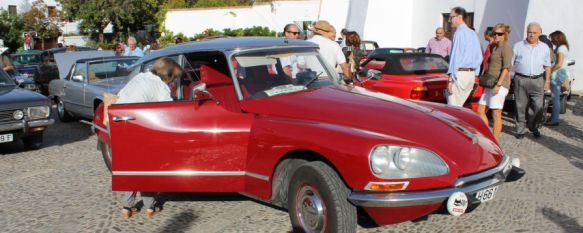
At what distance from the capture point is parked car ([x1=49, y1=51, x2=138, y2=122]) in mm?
10297

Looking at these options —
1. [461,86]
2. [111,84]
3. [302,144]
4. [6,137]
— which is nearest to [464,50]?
[461,86]

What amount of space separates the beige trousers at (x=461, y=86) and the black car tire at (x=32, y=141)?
6.68m

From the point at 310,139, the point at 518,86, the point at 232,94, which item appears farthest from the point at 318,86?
the point at 518,86

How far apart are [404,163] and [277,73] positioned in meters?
1.73

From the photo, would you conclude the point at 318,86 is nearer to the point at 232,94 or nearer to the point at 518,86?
the point at 232,94

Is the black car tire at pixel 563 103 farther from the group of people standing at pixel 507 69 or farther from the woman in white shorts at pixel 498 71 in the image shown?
the woman in white shorts at pixel 498 71

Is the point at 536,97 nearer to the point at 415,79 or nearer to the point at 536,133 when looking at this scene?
the point at 536,133

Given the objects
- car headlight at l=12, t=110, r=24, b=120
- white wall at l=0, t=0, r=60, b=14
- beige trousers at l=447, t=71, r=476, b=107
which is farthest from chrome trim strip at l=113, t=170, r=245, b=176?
white wall at l=0, t=0, r=60, b=14

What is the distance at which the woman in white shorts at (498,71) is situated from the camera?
738 cm

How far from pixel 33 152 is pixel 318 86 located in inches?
238

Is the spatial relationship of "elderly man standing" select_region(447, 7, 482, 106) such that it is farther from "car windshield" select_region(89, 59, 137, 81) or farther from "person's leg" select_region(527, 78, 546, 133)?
"car windshield" select_region(89, 59, 137, 81)

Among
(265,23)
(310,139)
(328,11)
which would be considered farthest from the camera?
(265,23)

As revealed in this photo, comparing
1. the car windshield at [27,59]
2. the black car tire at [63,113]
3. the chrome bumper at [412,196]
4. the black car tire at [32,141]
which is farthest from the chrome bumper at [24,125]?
the car windshield at [27,59]

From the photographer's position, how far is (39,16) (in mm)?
52156
